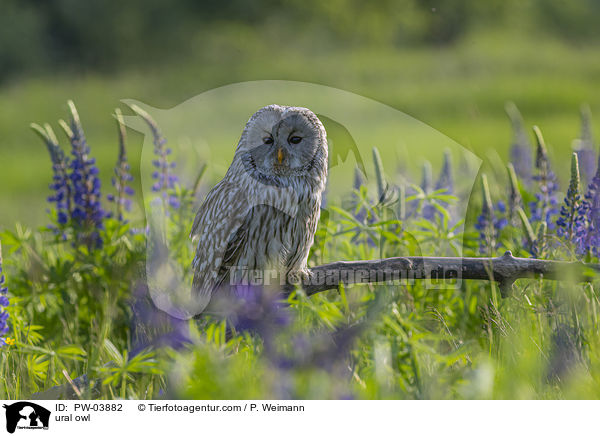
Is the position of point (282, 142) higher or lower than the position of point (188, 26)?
lower

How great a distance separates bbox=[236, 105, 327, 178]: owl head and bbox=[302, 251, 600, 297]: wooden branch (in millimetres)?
474

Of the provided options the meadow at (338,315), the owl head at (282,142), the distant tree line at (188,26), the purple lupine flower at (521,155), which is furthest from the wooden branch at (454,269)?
the distant tree line at (188,26)

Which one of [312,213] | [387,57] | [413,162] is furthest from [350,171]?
[387,57]

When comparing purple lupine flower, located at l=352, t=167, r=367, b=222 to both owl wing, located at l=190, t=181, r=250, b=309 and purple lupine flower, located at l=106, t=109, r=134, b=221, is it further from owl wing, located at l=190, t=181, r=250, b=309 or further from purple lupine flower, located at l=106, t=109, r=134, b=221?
purple lupine flower, located at l=106, t=109, r=134, b=221

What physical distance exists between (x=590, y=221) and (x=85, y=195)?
221cm

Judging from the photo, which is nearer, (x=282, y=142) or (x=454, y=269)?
(x=454, y=269)

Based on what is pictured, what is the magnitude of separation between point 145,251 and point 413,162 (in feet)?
14.8

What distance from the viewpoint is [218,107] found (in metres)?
3.16

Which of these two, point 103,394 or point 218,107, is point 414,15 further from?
point 103,394

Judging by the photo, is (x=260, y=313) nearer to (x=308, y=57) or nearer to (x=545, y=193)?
(x=545, y=193)

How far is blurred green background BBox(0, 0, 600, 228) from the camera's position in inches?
379

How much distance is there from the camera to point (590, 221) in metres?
2.68

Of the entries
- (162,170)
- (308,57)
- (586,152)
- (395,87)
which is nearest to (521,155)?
(586,152)
